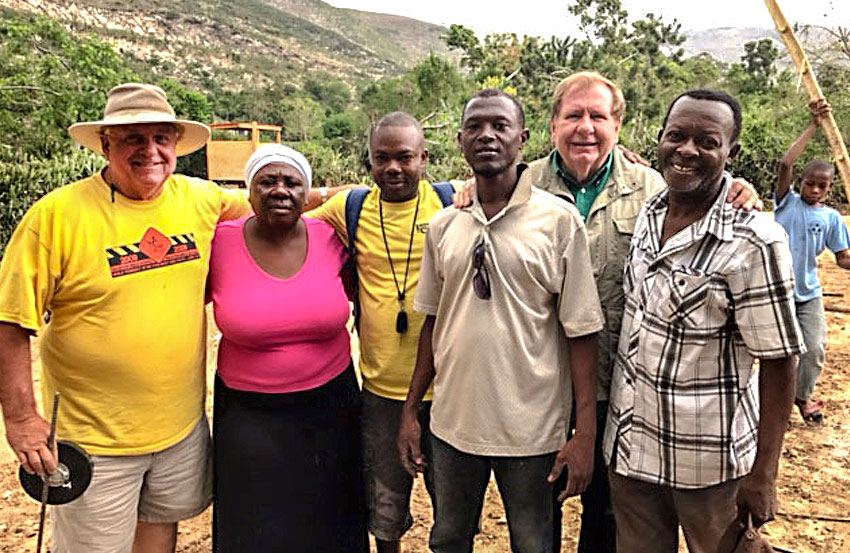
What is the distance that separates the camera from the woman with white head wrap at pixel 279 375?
2.25 metres

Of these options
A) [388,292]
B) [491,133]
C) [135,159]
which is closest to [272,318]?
[388,292]

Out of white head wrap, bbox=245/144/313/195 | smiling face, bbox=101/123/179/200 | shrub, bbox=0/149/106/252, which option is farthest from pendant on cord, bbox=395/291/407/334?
shrub, bbox=0/149/106/252

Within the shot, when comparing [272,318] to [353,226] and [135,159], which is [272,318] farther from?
[135,159]

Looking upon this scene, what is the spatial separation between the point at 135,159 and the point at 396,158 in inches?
35.3

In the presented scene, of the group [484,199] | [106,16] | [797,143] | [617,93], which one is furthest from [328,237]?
[106,16]

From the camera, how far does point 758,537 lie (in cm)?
176

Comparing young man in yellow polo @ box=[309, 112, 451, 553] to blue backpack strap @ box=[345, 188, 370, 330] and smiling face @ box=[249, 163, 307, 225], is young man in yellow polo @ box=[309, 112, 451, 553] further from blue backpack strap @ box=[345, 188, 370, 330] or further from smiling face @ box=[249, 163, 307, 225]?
smiling face @ box=[249, 163, 307, 225]

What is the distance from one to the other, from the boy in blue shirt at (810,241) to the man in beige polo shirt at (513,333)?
9.73 ft

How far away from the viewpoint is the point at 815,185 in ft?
14.6

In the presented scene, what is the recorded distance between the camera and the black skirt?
2316mm

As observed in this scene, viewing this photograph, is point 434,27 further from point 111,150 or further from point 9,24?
point 111,150

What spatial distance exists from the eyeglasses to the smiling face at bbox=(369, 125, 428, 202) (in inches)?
22.5

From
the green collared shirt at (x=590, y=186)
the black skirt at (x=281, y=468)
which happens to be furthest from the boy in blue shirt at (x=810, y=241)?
the black skirt at (x=281, y=468)

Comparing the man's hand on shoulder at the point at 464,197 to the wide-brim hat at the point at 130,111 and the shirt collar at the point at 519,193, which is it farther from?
the wide-brim hat at the point at 130,111
